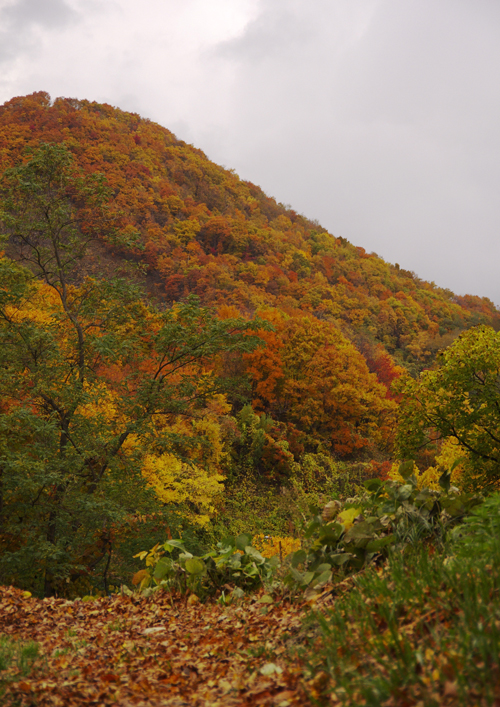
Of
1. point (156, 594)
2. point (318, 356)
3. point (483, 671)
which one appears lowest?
point (156, 594)

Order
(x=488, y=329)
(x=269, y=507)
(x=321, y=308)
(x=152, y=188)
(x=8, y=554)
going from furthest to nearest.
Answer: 1. (x=152, y=188)
2. (x=321, y=308)
3. (x=269, y=507)
4. (x=488, y=329)
5. (x=8, y=554)

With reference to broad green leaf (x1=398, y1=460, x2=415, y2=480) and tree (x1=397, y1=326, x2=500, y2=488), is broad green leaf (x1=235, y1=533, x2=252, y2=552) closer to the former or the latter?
broad green leaf (x1=398, y1=460, x2=415, y2=480)

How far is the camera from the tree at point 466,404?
33.1 feet

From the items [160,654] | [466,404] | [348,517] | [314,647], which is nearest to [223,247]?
[466,404]

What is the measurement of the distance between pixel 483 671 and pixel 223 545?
10.7ft

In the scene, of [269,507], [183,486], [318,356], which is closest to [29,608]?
[183,486]

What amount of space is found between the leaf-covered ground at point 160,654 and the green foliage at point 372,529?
0.37 metres

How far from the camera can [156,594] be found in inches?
184

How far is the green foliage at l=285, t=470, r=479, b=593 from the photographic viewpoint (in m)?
3.65

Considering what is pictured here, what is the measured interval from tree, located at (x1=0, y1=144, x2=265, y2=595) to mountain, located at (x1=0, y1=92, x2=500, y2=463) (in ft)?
61.3

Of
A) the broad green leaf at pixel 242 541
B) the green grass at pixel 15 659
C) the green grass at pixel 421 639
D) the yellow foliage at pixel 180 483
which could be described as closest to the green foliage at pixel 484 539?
the green grass at pixel 421 639

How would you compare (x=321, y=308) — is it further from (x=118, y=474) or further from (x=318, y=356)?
(x=118, y=474)

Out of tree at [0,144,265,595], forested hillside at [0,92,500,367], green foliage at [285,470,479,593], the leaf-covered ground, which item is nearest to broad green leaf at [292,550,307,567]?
green foliage at [285,470,479,593]

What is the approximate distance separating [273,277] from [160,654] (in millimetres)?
56015
